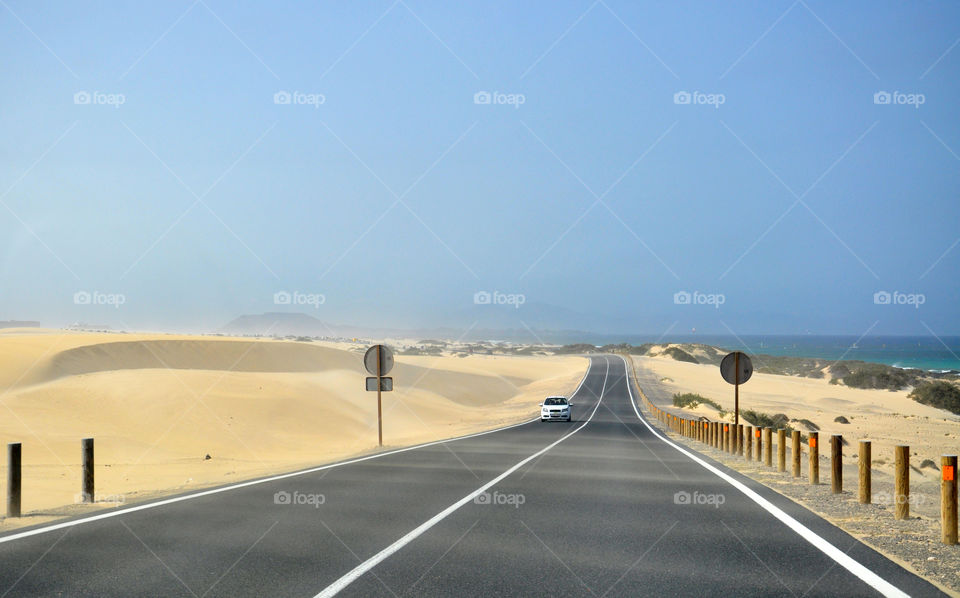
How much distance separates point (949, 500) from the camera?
28.7ft

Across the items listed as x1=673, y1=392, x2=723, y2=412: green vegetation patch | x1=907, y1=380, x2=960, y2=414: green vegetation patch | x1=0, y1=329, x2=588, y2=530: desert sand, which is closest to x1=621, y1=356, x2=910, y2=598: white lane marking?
x1=0, y1=329, x2=588, y2=530: desert sand

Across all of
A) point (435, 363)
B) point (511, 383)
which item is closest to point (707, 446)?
point (511, 383)

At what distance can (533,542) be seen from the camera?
335 inches

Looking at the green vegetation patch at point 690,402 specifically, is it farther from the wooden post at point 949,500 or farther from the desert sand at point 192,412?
the wooden post at point 949,500

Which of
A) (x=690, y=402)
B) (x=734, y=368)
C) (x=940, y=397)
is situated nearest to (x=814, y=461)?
(x=734, y=368)

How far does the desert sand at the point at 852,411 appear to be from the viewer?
36094mm

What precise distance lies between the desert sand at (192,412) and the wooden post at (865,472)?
10.5m

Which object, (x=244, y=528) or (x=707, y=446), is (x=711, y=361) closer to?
(x=707, y=446)

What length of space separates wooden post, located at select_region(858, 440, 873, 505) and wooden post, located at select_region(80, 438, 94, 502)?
36.3 ft

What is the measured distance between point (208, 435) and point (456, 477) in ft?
68.6

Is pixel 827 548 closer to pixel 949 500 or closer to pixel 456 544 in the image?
pixel 949 500

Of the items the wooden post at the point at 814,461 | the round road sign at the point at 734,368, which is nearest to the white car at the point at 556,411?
the round road sign at the point at 734,368

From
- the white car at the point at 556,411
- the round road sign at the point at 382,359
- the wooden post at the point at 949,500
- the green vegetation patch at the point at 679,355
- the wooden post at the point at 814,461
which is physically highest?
the round road sign at the point at 382,359

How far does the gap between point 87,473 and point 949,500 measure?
1130 cm
